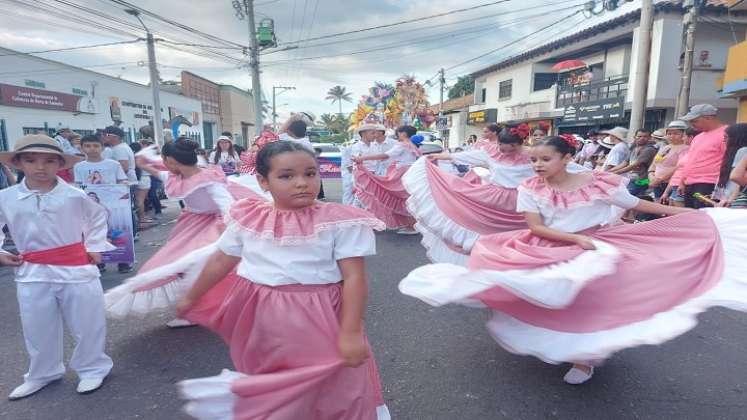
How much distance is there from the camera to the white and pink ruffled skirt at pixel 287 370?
1.70 m

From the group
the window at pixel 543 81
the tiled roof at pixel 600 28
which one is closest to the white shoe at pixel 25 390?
the tiled roof at pixel 600 28

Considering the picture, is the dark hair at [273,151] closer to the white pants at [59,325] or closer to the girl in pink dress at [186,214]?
the girl in pink dress at [186,214]

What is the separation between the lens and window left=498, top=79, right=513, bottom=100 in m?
28.7

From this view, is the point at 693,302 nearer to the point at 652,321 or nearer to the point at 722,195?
the point at 652,321

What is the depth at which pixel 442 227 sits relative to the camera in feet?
15.9

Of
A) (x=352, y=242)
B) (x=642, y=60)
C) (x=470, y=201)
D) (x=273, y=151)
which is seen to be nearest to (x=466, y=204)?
(x=470, y=201)

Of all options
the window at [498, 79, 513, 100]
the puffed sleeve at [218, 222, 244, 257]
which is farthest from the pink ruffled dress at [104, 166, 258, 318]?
the window at [498, 79, 513, 100]

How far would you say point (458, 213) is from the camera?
481cm

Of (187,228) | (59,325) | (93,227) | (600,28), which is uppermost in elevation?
(600,28)

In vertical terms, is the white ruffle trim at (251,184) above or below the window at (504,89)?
below

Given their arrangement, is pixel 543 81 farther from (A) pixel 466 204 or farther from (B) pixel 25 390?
(B) pixel 25 390

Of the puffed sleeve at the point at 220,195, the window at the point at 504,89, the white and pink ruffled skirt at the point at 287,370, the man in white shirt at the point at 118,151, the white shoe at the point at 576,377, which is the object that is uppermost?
the window at the point at 504,89

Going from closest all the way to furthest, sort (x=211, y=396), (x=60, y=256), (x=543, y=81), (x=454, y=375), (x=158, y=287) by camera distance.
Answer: (x=211, y=396) < (x=60, y=256) < (x=454, y=375) < (x=158, y=287) < (x=543, y=81)

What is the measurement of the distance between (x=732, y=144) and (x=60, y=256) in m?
6.40
